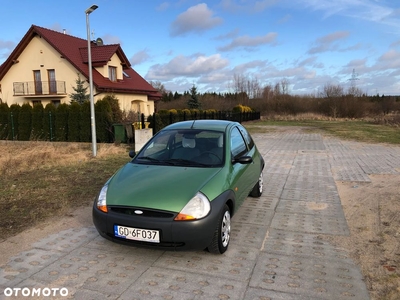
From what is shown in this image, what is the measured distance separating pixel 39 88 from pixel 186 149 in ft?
88.0

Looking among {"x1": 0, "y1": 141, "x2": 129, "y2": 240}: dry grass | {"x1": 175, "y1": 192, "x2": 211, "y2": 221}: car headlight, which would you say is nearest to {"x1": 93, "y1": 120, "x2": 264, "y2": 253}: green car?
{"x1": 175, "y1": 192, "x2": 211, "y2": 221}: car headlight

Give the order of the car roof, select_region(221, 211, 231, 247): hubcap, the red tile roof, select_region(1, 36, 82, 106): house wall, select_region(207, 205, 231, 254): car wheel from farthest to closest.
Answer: select_region(1, 36, 82, 106): house wall, the red tile roof, the car roof, select_region(221, 211, 231, 247): hubcap, select_region(207, 205, 231, 254): car wheel

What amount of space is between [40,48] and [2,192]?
2425cm

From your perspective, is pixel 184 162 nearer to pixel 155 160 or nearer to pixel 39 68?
pixel 155 160

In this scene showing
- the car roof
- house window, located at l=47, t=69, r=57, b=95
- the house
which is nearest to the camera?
the car roof

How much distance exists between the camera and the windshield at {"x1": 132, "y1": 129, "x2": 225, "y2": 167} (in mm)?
4461

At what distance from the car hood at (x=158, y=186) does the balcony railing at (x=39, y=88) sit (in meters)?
25.0

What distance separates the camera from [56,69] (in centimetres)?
2669

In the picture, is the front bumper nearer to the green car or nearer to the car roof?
the green car

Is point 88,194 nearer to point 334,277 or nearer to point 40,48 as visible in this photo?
point 334,277

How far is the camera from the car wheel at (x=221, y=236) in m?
3.64

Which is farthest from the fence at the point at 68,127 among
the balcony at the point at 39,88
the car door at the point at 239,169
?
the car door at the point at 239,169

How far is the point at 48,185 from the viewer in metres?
7.12

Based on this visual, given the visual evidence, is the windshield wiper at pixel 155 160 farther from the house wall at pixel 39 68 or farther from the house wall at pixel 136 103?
the house wall at pixel 39 68
